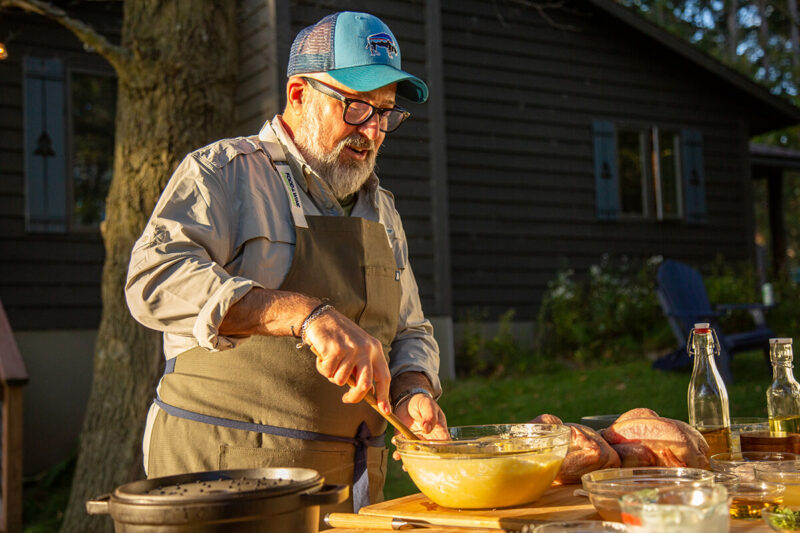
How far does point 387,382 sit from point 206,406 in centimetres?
66

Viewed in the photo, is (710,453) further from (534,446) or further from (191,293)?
(191,293)

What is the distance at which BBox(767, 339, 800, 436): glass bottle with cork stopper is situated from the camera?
1.92m

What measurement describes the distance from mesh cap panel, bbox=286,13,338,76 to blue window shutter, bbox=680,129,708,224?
956 cm

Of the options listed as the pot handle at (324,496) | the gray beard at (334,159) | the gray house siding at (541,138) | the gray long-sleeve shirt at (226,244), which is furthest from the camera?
the gray house siding at (541,138)

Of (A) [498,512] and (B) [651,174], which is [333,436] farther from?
(B) [651,174]

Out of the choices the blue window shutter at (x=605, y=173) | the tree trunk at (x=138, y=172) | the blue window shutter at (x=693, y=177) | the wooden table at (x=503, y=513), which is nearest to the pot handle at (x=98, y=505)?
the wooden table at (x=503, y=513)

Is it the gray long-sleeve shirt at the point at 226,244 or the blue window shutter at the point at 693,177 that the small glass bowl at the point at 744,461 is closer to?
the gray long-sleeve shirt at the point at 226,244

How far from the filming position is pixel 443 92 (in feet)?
30.8

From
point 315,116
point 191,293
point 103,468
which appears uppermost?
point 315,116

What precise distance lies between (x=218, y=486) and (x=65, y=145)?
7336mm

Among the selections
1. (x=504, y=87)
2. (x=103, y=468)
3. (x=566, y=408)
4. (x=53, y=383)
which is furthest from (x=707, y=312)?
(x=53, y=383)

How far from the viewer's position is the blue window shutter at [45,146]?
7637 millimetres

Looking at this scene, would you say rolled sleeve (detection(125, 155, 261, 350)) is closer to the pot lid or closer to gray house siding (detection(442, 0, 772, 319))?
the pot lid

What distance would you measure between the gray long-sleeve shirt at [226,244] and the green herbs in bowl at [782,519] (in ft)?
3.19
